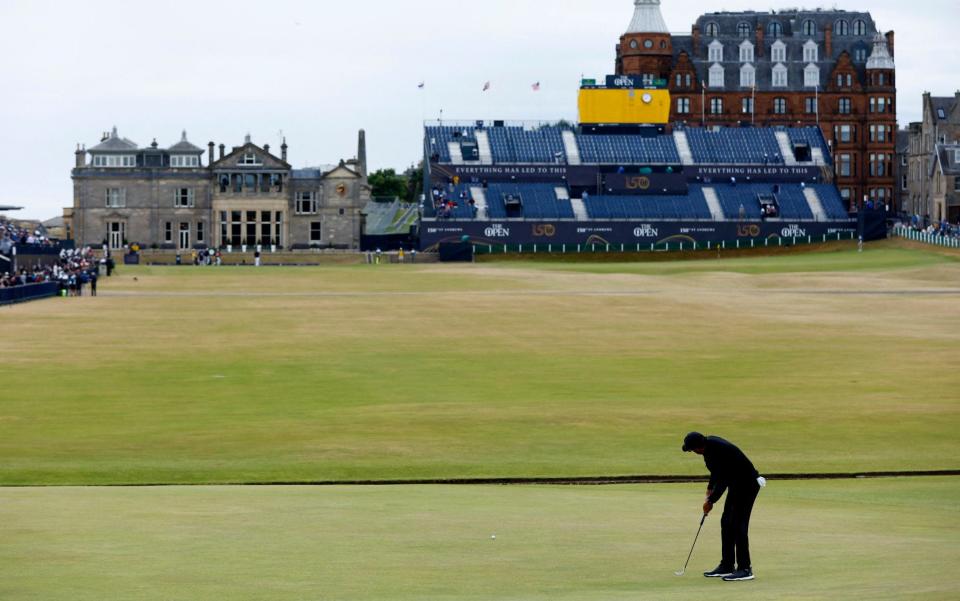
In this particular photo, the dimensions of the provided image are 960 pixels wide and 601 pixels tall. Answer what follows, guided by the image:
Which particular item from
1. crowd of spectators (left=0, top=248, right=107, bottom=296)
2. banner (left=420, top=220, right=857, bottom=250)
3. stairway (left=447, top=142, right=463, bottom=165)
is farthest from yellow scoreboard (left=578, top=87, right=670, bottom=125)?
crowd of spectators (left=0, top=248, right=107, bottom=296)

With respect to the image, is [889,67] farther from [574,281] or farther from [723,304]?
[723,304]

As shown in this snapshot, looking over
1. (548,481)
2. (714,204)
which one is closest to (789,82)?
(714,204)

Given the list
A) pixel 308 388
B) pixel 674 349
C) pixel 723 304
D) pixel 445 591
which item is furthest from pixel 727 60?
pixel 445 591

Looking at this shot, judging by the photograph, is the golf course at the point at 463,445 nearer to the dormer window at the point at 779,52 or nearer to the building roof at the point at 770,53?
the building roof at the point at 770,53

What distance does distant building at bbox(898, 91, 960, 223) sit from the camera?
576 feet

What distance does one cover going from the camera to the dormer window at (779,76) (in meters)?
197

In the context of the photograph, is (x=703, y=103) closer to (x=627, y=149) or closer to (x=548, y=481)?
(x=627, y=149)

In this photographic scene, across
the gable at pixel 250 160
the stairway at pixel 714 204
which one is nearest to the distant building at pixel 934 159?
the stairway at pixel 714 204

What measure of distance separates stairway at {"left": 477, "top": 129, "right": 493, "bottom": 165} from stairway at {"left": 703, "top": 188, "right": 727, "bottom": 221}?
80.8 feet

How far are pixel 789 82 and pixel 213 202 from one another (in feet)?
245

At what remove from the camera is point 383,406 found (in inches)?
1699

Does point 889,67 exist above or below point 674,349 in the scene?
above

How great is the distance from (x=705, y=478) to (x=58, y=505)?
13.1 m

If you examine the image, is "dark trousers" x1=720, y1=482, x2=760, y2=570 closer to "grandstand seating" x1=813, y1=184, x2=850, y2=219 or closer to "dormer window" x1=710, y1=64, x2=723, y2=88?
"grandstand seating" x1=813, y1=184, x2=850, y2=219
